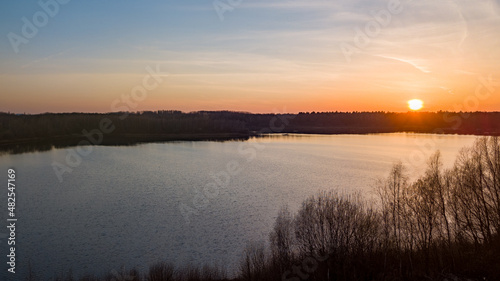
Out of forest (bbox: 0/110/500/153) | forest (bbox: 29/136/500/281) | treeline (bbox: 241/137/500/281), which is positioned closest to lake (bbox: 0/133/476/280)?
forest (bbox: 29/136/500/281)

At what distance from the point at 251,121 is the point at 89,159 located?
7562cm

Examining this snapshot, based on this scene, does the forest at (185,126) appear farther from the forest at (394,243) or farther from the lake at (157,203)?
the forest at (394,243)

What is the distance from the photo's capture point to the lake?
508 inches

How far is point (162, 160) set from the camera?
125 feet

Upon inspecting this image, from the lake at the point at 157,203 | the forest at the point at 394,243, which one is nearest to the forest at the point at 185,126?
the lake at the point at 157,203

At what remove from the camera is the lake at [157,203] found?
12.9 m

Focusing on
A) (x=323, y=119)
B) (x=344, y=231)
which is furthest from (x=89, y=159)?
(x=323, y=119)

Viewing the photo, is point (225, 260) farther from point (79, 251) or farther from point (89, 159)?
point (89, 159)

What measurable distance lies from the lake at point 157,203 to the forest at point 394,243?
4.40 feet

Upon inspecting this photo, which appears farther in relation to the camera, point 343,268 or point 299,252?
point 299,252

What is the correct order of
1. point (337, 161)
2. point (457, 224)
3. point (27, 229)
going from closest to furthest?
point (457, 224)
point (27, 229)
point (337, 161)

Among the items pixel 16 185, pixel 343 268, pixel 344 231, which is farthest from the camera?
pixel 16 185

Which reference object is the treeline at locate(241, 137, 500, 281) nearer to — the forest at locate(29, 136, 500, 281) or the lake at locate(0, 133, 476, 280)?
the forest at locate(29, 136, 500, 281)

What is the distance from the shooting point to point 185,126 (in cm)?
8188
